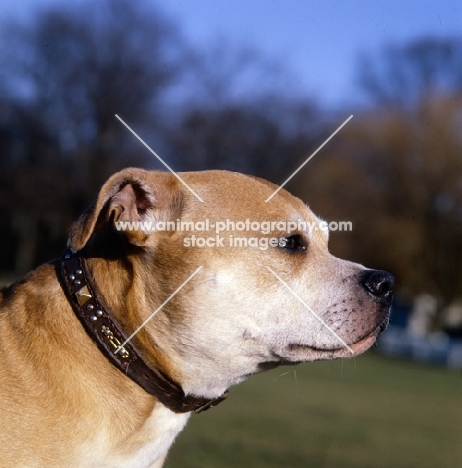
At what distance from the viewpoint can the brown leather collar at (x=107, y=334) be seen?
371cm

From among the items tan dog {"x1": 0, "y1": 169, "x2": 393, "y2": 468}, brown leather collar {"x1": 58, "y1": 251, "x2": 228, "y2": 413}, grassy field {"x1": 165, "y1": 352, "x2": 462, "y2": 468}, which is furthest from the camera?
grassy field {"x1": 165, "y1": 352, "x2": 462, "y2": 468}

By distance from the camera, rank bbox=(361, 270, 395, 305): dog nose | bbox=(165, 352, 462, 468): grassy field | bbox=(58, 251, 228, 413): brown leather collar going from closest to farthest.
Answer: bbox=(58, 251, 228, 413): brown leather collar, bbox=(361, 270, 395, 305): dog nose, bbox=(165, 352, 462, 468): grassy field

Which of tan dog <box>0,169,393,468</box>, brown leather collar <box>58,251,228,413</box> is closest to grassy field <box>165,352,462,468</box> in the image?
tan dog <box>0,169,393,468</box>

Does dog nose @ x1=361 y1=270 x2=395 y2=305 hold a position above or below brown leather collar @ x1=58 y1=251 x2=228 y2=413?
below

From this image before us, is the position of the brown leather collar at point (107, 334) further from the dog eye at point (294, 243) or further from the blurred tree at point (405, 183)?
the blurred tree at point (405, 183)

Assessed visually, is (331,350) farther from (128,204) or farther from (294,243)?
(128,204)

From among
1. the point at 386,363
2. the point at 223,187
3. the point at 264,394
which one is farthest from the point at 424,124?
the point at 223,187

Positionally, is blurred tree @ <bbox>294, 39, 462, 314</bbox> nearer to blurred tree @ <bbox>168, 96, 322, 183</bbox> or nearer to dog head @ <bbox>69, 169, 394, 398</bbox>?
blurred tree @ <bbox>168, 96, 322, 183</bbox>

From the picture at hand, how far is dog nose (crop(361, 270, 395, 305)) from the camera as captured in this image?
13.6ft

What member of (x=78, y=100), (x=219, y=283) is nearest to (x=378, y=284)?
(x=219, y=283)

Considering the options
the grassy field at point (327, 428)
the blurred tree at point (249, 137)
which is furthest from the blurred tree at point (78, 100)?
the grassy field at point (327, 428)

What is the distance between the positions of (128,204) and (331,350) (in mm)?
1330

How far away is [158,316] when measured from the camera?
3.90 meters

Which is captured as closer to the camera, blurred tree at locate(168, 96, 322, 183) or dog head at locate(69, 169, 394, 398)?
dog head at locate(69, 169, 394, 398)
